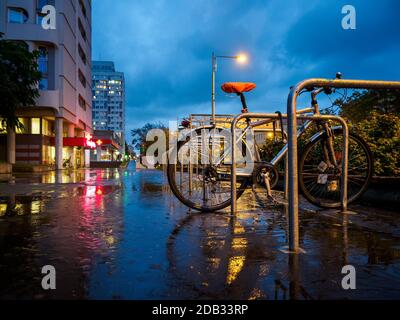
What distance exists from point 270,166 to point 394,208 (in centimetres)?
278

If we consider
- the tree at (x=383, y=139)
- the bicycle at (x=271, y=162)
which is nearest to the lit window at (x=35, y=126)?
the bicycle at (x=271, y=162)

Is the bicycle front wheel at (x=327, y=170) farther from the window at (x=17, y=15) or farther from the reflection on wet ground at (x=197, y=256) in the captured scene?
the window at (x=17, y=15)

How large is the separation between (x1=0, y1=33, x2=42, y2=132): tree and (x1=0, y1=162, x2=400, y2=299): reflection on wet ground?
2085 centimetres

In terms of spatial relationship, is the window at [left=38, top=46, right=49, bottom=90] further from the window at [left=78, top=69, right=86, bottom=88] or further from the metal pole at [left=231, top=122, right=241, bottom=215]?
the metal pole at [left=231, top=122, right=241, bottom=215]

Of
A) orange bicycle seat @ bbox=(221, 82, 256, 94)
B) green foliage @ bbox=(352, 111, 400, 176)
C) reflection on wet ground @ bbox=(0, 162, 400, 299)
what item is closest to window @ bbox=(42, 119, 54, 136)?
reflection on wet ground @ bbox=(0, 162, 400, 299)

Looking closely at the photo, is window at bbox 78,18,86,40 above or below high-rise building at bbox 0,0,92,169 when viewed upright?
above

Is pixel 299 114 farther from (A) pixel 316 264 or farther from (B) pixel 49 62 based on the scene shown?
(B) pixel 49 62

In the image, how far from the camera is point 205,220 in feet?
18.9

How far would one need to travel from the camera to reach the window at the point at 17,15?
126ft

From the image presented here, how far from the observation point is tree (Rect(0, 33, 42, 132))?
24484 mm

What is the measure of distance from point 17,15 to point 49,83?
6.97 metres

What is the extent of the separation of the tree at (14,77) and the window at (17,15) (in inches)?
474

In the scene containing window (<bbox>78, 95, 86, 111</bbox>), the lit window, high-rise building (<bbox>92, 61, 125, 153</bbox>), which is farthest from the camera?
high-rise building (<bbox>92, 61, 125, 153</bbox>)
